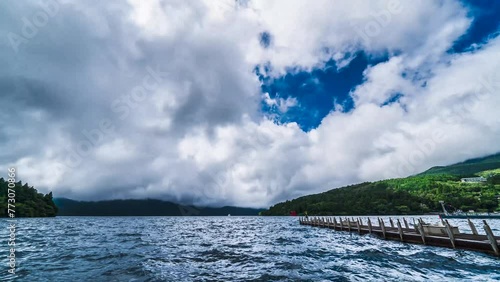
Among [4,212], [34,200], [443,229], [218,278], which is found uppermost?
[34,200]

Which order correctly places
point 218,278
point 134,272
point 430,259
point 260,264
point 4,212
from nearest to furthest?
point 218,278
point 134,272
point 260,264
point 430,259
point 4,212

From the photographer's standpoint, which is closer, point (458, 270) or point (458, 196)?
point (458, 270)

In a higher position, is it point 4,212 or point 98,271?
point 4,212

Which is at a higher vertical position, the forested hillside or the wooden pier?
the forested hillside

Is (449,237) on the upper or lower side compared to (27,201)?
lower

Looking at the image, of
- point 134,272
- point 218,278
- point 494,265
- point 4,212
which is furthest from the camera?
point 4,212

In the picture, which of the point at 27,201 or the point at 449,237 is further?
the point at 27,201

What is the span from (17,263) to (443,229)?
1877 inches

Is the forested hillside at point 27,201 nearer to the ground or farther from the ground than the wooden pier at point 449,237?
farther from the ground

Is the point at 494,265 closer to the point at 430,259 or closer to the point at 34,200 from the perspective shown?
the point at 430,259

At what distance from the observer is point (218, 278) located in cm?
1742

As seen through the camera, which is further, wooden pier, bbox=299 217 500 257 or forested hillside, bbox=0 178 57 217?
forested hillside, bbox=0 178 57 217

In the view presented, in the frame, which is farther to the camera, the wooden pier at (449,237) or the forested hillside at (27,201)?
the forested hillside at (27,201)

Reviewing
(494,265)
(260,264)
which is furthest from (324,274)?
(494,265)
